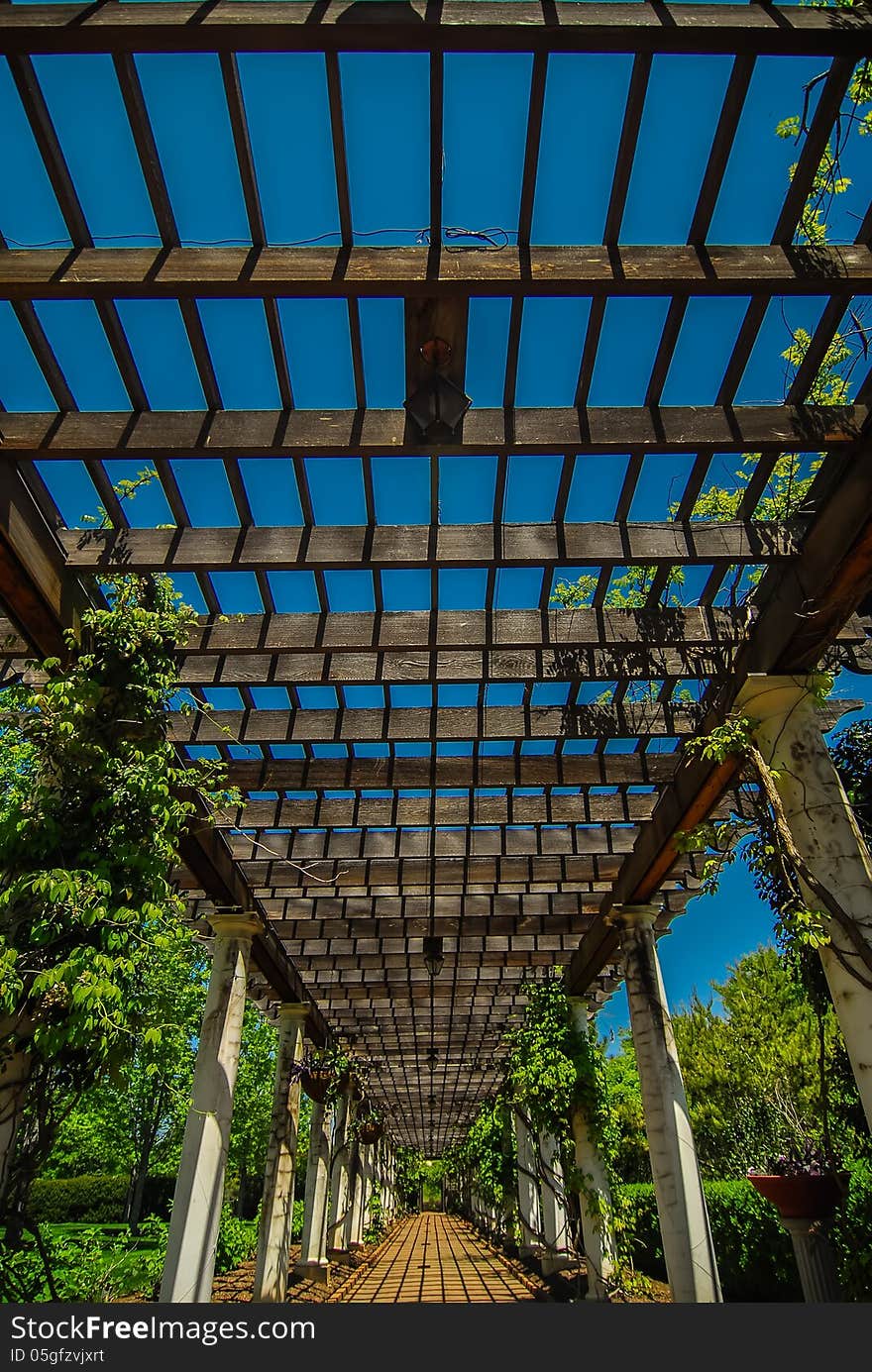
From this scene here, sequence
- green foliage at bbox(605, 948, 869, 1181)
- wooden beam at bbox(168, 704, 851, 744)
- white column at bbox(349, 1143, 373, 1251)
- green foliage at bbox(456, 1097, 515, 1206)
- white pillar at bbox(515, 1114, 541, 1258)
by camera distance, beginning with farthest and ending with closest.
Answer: white column at bbox(349, 1143, 373, 1251) → green foliage at bbox(605, 948, 869, 1181) → green foliage at bbox(456, 1097, 515, 1206) → white pillar at bbox(515, 1114, 541, 1258) → wooden beam at bbox(168, 704, 851, 744)

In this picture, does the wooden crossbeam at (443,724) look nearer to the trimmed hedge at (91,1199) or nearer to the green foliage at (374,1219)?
the green foliage at (374,1219)

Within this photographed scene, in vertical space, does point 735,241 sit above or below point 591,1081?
above

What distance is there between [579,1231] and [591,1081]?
2126 millimetres

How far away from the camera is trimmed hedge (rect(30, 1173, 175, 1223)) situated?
2677 cm

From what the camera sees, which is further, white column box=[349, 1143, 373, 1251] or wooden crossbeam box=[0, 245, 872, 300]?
white column box=[349, 1143, 373, 1251]

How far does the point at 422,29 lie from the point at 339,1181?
19.3 m

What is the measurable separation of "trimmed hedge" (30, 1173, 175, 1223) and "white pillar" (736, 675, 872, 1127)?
98.2ft

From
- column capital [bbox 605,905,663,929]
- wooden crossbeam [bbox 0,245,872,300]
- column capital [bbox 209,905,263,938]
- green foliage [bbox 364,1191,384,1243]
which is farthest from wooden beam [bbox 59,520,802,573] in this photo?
green foliage [bbox 364,1191,384,1243]

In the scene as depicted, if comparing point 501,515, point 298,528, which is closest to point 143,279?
point 298,528

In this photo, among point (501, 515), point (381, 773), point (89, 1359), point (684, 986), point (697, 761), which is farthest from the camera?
point (684, 986)

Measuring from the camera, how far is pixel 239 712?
650 cm

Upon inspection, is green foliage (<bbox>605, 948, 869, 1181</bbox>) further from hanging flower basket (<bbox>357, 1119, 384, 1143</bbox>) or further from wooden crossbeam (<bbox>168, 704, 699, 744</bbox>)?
wooden crossbeam (<bbox>168, 704, 699, 744</bbox>)

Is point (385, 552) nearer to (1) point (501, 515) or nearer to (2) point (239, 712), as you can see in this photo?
(1) point (501, 515)

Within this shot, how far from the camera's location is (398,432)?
3.94 metres
